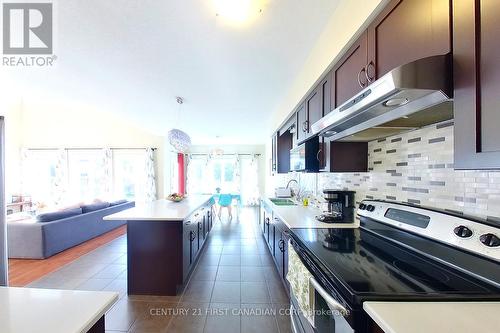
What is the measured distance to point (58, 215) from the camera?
12.1ft

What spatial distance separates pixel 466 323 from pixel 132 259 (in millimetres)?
2623

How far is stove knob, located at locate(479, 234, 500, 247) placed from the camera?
0.83 metres

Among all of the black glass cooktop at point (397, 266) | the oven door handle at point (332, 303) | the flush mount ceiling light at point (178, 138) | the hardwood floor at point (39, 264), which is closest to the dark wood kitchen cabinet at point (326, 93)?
the black glass cooktop at point (397, 266)

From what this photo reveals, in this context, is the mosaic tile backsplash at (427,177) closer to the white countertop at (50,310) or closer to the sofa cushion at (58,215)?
the white countertop at (50,310)

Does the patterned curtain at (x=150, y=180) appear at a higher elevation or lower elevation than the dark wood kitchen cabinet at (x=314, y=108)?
lower

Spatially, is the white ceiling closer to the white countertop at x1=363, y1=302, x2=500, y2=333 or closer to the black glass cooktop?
the black glass cooktop

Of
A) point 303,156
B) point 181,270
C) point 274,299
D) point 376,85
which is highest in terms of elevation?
point 376,85

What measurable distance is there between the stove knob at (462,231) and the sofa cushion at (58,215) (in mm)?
4824

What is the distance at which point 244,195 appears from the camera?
8.73 metres

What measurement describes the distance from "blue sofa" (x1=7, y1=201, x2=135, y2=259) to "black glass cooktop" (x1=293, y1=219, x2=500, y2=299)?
158 inches

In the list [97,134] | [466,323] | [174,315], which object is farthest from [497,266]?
[97,134]

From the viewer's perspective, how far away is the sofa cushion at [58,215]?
11.4ft

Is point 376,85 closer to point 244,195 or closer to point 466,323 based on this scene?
point 466,323

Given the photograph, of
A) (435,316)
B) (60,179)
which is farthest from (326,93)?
(60,179)
